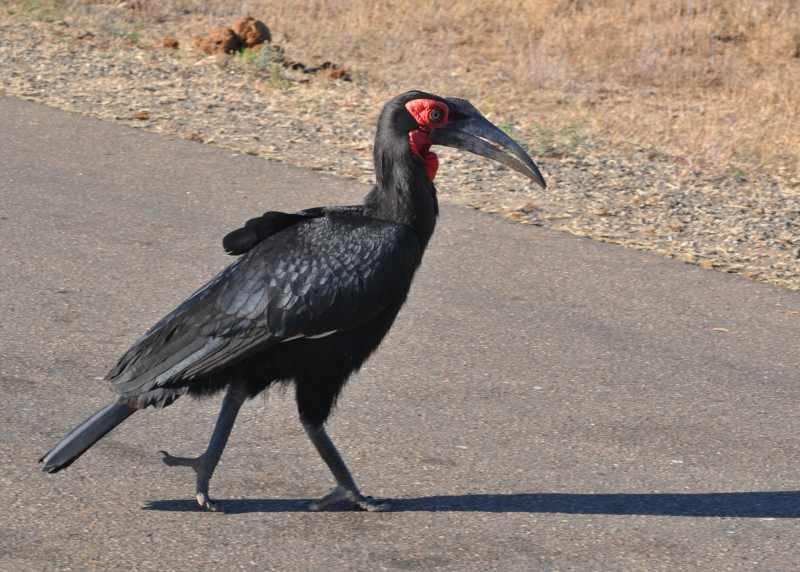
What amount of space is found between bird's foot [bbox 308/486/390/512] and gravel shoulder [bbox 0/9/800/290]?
317 centimetres

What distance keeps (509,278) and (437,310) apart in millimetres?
566

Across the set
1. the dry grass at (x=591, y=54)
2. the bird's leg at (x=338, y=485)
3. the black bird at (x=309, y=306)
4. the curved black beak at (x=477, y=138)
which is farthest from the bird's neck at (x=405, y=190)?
the dry grass at (x=591, y=54)

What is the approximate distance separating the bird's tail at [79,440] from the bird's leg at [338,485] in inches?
23.7

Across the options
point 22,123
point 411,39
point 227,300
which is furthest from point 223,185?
point 411,39

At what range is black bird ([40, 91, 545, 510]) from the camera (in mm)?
4051

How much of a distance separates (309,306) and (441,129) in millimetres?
716

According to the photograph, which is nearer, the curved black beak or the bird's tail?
the bird's tail

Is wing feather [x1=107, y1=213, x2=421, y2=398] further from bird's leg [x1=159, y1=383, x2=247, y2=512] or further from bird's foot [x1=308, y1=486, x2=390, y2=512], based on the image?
bird's foot [x1=308, y1=486, x2=390, y2=512]

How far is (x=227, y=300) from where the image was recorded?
4.14 meters

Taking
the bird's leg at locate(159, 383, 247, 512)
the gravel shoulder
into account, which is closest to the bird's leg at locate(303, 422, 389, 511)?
the bird's leg at locate(159, 383, 247, 512)

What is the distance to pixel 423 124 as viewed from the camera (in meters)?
4.24

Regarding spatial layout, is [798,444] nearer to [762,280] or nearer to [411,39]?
[762,280]

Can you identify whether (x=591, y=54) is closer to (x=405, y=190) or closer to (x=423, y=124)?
(x=423, y=124)

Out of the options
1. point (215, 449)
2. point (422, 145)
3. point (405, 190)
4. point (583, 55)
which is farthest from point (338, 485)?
point (583, 55)
